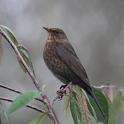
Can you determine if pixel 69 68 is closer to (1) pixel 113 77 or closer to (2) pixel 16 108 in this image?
(2) pixel 16 108

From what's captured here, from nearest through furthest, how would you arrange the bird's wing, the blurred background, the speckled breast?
the bird's wing → the speckled breast → the blurred background

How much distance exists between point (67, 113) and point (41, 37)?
7425 millimetres

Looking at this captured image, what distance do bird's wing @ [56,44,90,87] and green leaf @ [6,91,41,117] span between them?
761 millimetres

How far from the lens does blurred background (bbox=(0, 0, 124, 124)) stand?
342 inches

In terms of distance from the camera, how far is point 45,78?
8492 mm

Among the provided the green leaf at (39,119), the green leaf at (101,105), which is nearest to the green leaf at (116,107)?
the green leaf at (101,105)

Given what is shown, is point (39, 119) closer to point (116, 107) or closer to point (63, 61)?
point (116, 107)

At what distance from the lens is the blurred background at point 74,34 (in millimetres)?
8695

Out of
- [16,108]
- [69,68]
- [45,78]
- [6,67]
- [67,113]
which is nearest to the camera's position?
[16,108]

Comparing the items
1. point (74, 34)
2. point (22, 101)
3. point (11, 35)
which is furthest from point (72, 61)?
point (74, 34)

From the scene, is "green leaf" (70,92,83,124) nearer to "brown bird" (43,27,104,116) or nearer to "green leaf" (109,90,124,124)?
"green leaf" (109,90,124,124)

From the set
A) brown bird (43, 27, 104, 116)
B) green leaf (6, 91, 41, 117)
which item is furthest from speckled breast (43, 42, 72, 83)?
green leaf (6, 91, 41, 117)

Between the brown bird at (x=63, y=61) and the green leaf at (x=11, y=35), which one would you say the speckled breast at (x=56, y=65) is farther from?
the green leaf at (x=11, y=35)

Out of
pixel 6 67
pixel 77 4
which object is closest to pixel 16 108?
pixel 6 67
